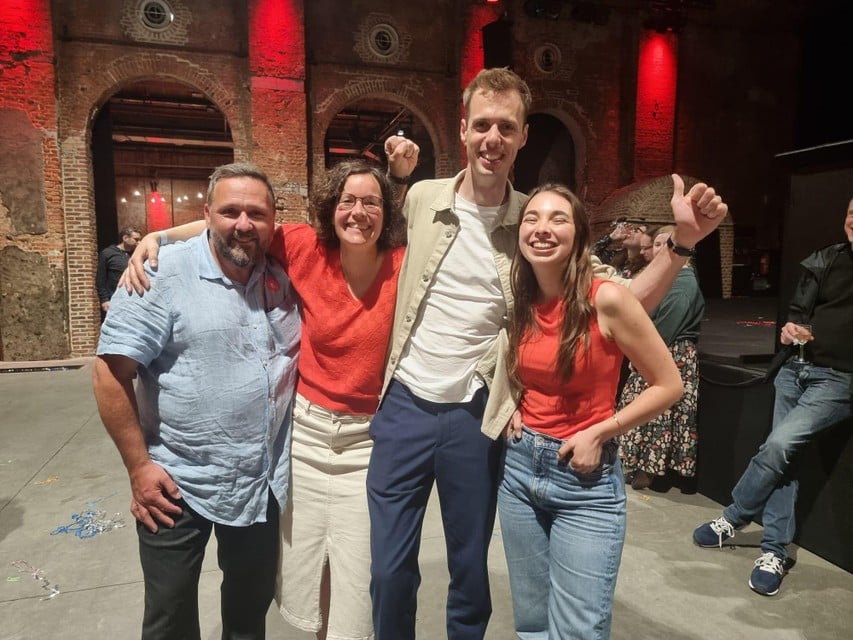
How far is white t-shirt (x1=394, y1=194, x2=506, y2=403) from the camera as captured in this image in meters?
1.85

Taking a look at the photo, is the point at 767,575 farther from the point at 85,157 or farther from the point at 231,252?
the point at 85,157

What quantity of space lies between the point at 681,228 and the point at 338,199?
3.58 ft

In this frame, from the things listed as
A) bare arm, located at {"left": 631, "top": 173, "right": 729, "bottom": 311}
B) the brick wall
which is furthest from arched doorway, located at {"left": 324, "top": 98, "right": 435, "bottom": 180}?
bare arm, located at {"left": 631, "top": 173, "right": 729, "bottom": 311}

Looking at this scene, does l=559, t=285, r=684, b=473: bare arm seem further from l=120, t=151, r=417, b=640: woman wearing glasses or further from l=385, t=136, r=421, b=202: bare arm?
l=385, t=136, r=421, b=202: bare arm

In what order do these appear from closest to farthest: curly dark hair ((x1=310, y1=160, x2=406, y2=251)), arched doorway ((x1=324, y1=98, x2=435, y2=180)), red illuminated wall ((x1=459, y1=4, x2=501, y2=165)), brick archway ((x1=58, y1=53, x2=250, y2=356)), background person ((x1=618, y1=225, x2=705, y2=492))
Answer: curly dark hair ((x1=310, y1=160, x2=406, y2=251)), background person ((x1=618, y1=225, x2=705, y2=492)), brick archway ((x1=58, y1=53, x2=250, y2=356)), red illuminated wall ((x1=459, y1=4, x2=501, y2=165)), arched doorway ((x1=324, y1=98, x2=435, y2=180))

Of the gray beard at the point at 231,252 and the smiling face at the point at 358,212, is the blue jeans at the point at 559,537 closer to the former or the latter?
the smiling face at the point at 358,212

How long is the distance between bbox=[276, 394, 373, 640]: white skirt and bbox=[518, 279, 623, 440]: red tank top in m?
0.63

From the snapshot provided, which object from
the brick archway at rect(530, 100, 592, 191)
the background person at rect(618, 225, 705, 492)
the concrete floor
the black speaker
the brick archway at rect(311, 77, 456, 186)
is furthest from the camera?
the brick archway at rect(530, 100, 592, 191)

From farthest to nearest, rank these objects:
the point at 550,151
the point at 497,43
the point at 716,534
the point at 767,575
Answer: the point at 550,151
the point at 497,43
the point at 716,534
the point at 767,575

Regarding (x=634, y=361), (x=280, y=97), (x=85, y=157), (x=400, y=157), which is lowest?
(x=634, y=361)

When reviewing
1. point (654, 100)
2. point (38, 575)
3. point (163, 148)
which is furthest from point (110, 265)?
point (163, 148)

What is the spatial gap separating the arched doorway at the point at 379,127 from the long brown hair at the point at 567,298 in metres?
12.6

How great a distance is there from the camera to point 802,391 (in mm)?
2990

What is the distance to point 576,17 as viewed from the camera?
10555mm
